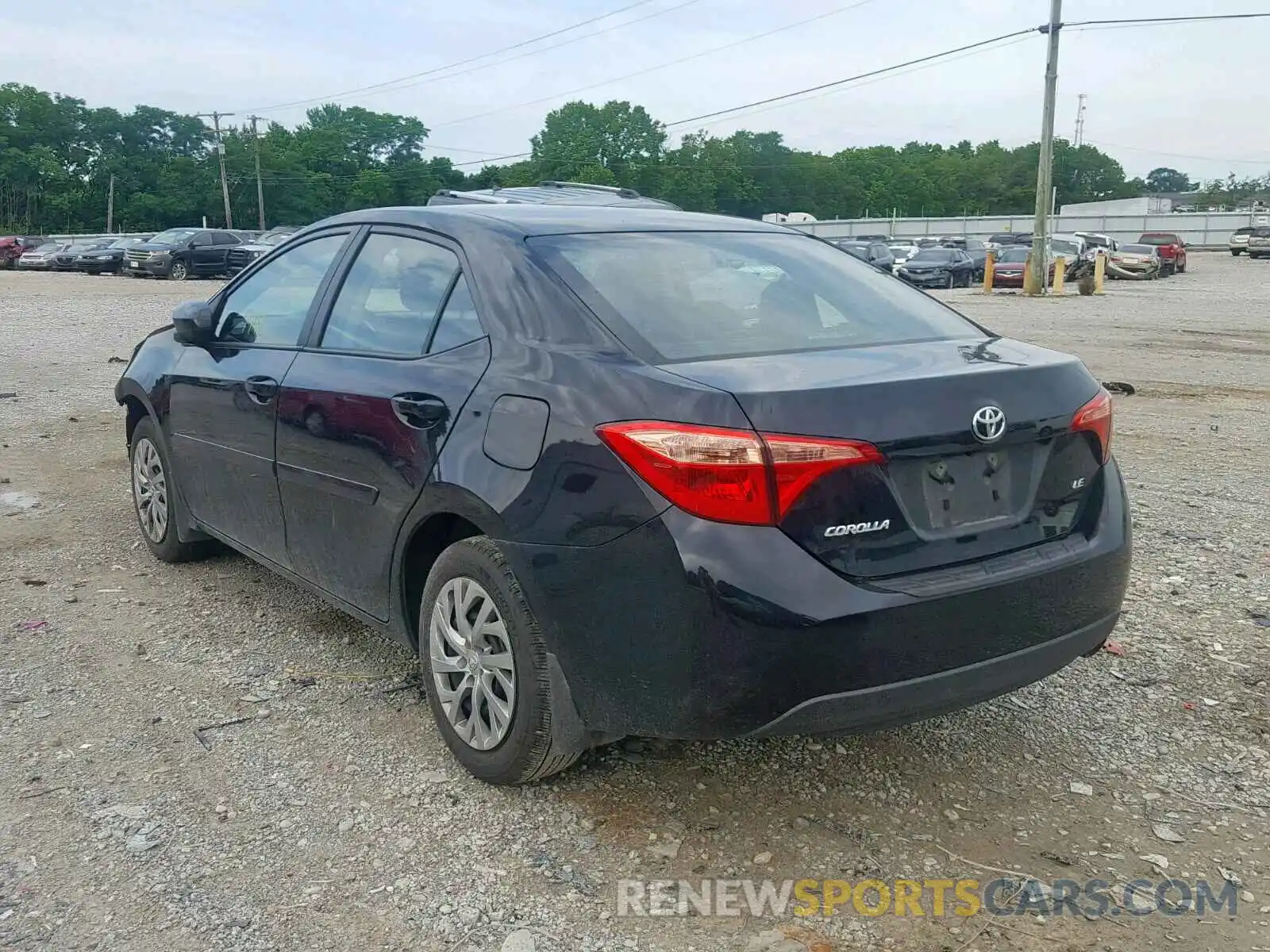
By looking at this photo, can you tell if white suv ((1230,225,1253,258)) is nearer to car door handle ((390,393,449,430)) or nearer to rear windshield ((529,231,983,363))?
rear windshield ((529,231,983,363))

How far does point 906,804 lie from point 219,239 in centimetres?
3603

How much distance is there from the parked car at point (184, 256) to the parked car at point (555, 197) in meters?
30.6

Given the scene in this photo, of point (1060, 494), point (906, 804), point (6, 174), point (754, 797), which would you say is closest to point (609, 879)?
point (754, 797)

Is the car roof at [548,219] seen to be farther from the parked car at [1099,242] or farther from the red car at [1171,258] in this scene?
the red car at [1171,258]

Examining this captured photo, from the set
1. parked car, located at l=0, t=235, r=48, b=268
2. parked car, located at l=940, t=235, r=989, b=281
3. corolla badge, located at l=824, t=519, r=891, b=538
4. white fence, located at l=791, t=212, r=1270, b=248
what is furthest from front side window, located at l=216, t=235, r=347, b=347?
white fence, located at l=791, t=212, r=1270, b=248

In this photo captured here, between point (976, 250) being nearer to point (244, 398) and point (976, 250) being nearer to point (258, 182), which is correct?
point (244, 398)

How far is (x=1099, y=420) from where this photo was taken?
128 inches

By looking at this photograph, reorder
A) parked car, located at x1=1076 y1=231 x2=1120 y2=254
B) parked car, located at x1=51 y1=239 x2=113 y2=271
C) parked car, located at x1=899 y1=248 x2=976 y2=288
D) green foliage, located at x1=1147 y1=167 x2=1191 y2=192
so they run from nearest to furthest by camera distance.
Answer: parked car, located at x1=899 y1=248 x2=976 y2=288, parked car, located at x1=51 y1=239 x2=113 y2=271, parked car, located at x1=1076 y1=231 x2=1120 y2=254, green foliage, located at x1=1147 y1=167 x2=1191 y2=192

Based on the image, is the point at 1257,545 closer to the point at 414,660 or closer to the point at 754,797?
the point at 754,797

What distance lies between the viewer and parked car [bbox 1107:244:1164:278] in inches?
1553

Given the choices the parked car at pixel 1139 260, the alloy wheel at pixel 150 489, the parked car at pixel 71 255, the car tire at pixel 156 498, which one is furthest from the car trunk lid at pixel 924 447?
the parked car at pixel 71 255

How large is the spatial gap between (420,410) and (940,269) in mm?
35036

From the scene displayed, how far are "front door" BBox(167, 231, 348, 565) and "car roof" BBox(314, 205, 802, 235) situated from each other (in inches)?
13.0

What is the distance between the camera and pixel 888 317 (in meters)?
3.69
